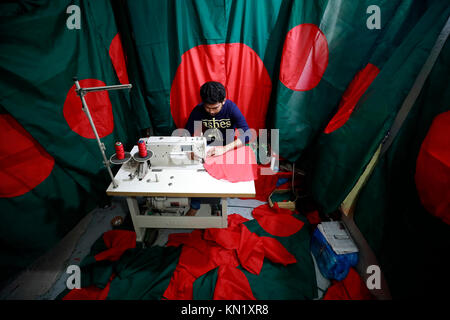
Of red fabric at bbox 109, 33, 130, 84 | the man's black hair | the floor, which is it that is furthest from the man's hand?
red fabric at bbox 109, 33, 130, 84

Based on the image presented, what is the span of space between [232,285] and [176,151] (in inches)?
46.6

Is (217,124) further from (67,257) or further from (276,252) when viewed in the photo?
(67,257)

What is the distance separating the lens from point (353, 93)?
5.59ft

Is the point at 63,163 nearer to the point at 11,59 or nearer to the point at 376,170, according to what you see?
the point at 11,59

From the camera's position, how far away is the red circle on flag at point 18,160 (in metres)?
1.31

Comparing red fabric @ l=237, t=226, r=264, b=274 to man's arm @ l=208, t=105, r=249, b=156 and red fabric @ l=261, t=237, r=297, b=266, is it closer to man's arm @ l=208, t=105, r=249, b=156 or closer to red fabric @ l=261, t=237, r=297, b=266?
red fabric @ l=261, t=237, r=297, b=266

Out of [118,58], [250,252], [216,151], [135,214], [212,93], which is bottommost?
[250,252]

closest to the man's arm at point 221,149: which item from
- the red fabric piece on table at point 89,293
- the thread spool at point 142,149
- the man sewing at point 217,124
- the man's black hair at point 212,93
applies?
the man sewing at point 217,124

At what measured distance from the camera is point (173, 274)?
68.2 inches

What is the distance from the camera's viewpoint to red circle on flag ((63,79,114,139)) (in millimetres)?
1628

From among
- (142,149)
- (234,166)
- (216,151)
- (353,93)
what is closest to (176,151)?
(142,149)

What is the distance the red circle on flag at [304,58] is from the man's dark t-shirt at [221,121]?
0.57m

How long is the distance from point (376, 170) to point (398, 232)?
416mm

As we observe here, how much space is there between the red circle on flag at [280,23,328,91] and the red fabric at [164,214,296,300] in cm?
155
